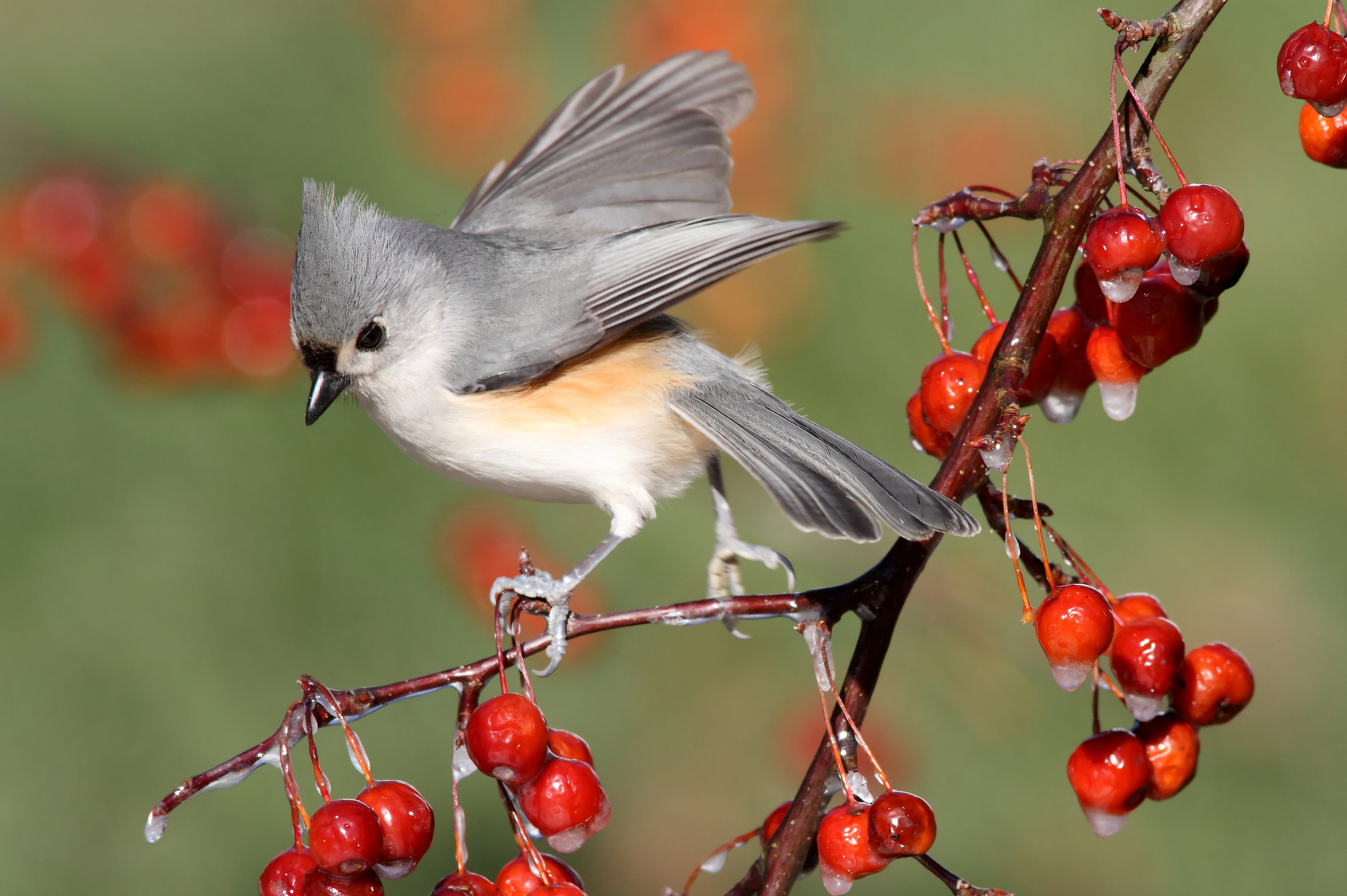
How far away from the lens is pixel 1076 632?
1.45 meters

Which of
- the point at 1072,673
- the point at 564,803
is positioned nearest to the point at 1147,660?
the point at 1072,673

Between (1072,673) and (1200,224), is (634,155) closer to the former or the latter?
(1200,224)

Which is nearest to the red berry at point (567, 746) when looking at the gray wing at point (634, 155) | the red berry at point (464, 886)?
the red berry at point (464, 886)

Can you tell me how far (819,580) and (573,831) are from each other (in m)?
2.83

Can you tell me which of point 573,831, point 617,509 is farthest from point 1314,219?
point 573,831

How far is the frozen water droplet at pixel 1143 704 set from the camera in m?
1.60

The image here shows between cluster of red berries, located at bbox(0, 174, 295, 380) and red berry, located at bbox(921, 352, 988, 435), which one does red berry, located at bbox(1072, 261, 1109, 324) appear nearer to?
red berry, located at bbox(921, 352, 988, 435)

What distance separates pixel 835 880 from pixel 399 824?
548mm

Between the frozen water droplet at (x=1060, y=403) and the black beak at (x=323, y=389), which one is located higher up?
the frozen water droplet at (x=1060, y=403)

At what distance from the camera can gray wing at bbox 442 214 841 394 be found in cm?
233

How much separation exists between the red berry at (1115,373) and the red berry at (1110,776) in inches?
17.5

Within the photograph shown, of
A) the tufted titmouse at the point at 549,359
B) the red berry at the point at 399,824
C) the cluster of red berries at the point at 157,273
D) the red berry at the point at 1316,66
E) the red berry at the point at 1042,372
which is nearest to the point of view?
the red berry at the point at 1316,66

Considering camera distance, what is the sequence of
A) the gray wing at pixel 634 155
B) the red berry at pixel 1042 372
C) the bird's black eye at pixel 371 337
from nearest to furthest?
the red berry at pixel 1042 372
the bird's black eye at pixel 371 337
the gray wing at pixel 634 155

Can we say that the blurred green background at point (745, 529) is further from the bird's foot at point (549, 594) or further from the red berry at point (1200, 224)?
the red berry at point (1200, 224)
